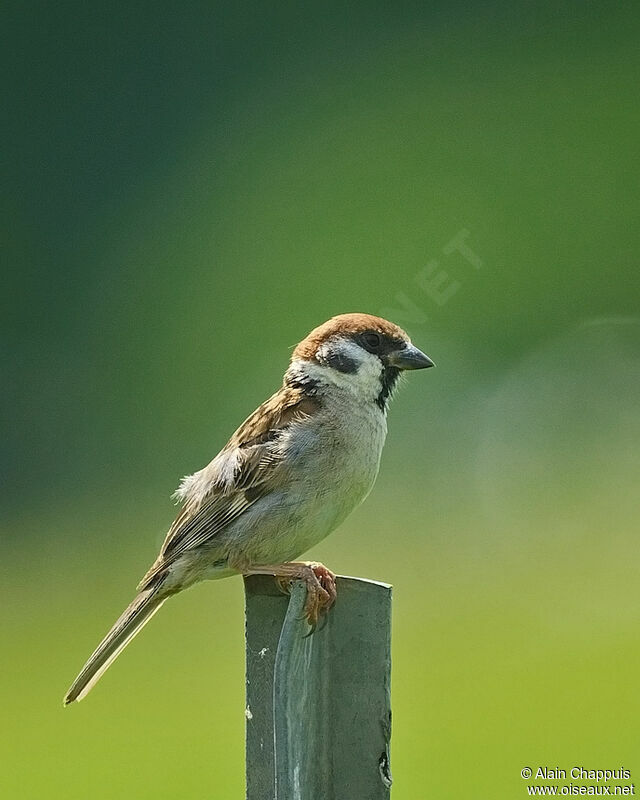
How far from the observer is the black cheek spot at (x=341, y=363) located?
9.42 ft

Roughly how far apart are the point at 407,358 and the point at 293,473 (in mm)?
375

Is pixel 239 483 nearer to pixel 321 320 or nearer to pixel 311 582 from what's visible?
pixel 311 582

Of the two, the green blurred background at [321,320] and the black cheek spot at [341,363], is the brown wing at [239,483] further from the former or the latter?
the green blurred background at [321,320]

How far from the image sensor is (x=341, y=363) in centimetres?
288

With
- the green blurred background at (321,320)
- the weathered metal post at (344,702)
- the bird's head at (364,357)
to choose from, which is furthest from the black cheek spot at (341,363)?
the green blurred background at (321,320)

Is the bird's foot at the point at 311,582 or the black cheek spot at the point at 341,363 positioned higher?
the black cheek spot at the point at 341,363

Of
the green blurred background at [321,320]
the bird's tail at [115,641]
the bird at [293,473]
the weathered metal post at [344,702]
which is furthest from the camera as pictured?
the green blurred background at [321,320]

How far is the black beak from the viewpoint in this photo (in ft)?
9.39

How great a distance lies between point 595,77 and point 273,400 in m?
Result: 5.62

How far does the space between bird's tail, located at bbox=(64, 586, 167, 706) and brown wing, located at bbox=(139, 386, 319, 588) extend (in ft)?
0.15

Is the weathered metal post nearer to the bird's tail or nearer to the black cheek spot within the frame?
the bird's tail

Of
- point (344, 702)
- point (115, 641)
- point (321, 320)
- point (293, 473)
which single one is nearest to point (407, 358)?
point (293, 473)

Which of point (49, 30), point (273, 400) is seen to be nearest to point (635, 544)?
point (273, 400)

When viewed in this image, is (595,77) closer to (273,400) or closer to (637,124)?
(637,124)
